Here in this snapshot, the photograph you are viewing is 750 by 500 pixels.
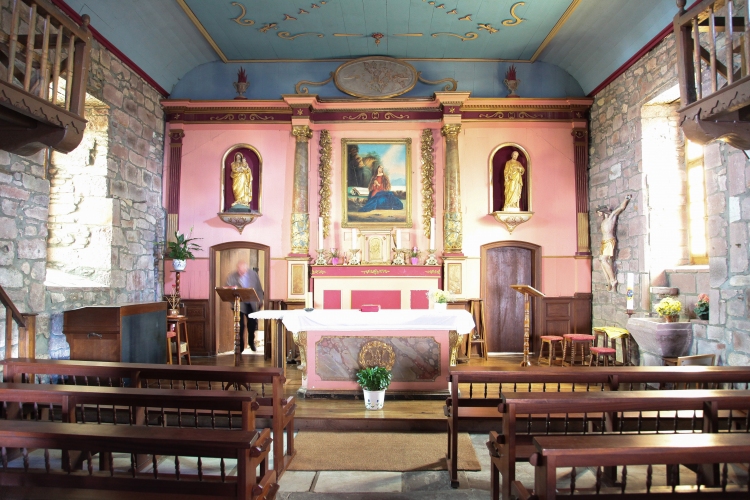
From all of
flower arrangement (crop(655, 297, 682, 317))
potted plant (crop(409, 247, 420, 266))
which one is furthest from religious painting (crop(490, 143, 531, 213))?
flower arrangement (crop(655, 297, 682, 317))

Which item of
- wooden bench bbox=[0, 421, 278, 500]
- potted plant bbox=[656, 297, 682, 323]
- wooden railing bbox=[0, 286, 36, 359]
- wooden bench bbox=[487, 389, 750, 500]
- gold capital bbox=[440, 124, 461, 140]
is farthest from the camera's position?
gold capital bbox=[440, 124, 461, 140]

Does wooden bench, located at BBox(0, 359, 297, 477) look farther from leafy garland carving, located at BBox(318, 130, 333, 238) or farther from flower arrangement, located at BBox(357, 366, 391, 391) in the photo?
leafy garland carving, located at BBox(318, 130, 333, 238)

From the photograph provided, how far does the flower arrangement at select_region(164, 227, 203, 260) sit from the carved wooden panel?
0.86m

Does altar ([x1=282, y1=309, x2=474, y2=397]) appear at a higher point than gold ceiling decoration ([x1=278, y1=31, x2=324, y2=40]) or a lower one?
lower

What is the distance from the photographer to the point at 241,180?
8.57 meters

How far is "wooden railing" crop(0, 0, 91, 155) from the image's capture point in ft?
9.45

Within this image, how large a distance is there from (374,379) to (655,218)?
4.62 meters

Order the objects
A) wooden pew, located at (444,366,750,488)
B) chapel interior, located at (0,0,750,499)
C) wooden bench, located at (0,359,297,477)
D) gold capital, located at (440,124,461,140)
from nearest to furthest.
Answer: wooden pew, located at (444,366,750,488) < wooden bench, located at (0,359,297,477) < chapel interior, located at (0,0,750,499) < gold capital, located at (440,124,461,140)

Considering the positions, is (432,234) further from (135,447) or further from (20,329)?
(135,447)

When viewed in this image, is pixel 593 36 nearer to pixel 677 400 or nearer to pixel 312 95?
pixel 312 95

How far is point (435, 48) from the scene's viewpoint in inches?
334

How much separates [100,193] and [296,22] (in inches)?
152

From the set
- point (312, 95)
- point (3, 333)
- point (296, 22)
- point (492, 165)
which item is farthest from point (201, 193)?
point (492, 165)

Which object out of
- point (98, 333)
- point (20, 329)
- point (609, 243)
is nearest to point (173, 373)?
point (20, 329)
